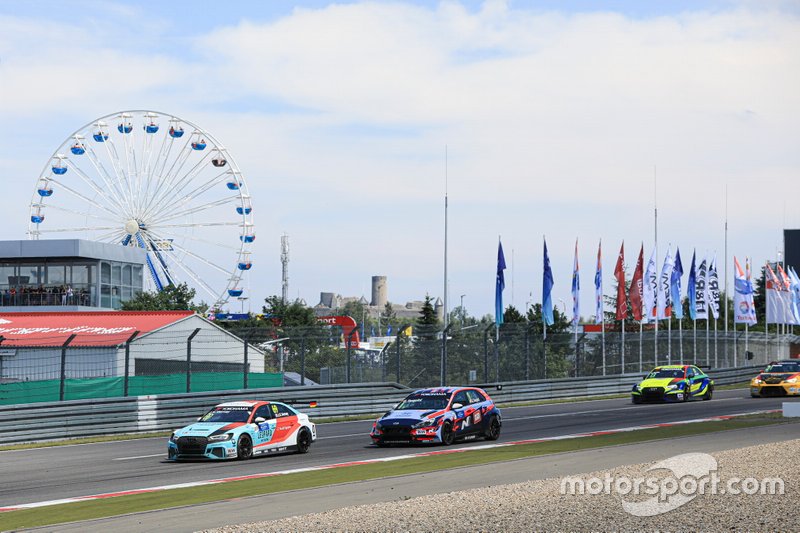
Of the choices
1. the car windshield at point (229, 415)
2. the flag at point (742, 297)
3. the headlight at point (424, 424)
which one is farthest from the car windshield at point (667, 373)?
the flag at point (742, 297)

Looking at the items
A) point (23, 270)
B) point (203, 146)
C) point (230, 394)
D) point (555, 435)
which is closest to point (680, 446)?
point (555, 435)

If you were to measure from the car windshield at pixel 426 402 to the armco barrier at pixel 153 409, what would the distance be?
6.77ft

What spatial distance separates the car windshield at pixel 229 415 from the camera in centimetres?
2203

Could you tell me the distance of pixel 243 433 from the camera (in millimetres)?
21531

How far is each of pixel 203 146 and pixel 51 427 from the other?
126 ft

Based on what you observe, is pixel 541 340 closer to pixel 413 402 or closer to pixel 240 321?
pixel 413 402

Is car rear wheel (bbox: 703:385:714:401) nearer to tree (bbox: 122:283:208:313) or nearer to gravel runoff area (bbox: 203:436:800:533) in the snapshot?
gravel runoff area (bbox: 203:436:800:533)

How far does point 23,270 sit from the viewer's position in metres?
55.2

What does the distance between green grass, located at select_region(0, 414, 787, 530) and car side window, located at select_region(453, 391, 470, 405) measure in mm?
1867

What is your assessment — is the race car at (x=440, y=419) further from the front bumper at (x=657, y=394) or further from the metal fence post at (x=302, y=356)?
the front bumper at (x=657, y=394)

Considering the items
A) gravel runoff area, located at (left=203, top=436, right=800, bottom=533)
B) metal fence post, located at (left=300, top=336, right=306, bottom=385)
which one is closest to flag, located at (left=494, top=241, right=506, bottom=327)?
metal fence post, located at (left=300, top=336, right=306, bottom=385)

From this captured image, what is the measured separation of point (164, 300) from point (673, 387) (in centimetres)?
4030

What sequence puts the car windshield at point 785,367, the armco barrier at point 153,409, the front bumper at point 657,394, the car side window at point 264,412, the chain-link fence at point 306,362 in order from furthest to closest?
the car windshield at point 785,367 < the front bumper at point 657,394 < the chain-link fence at point 306,362 < the armco barrier at point 153,409 < the car side window at point 264,412

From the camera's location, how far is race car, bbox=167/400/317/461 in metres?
21.1
